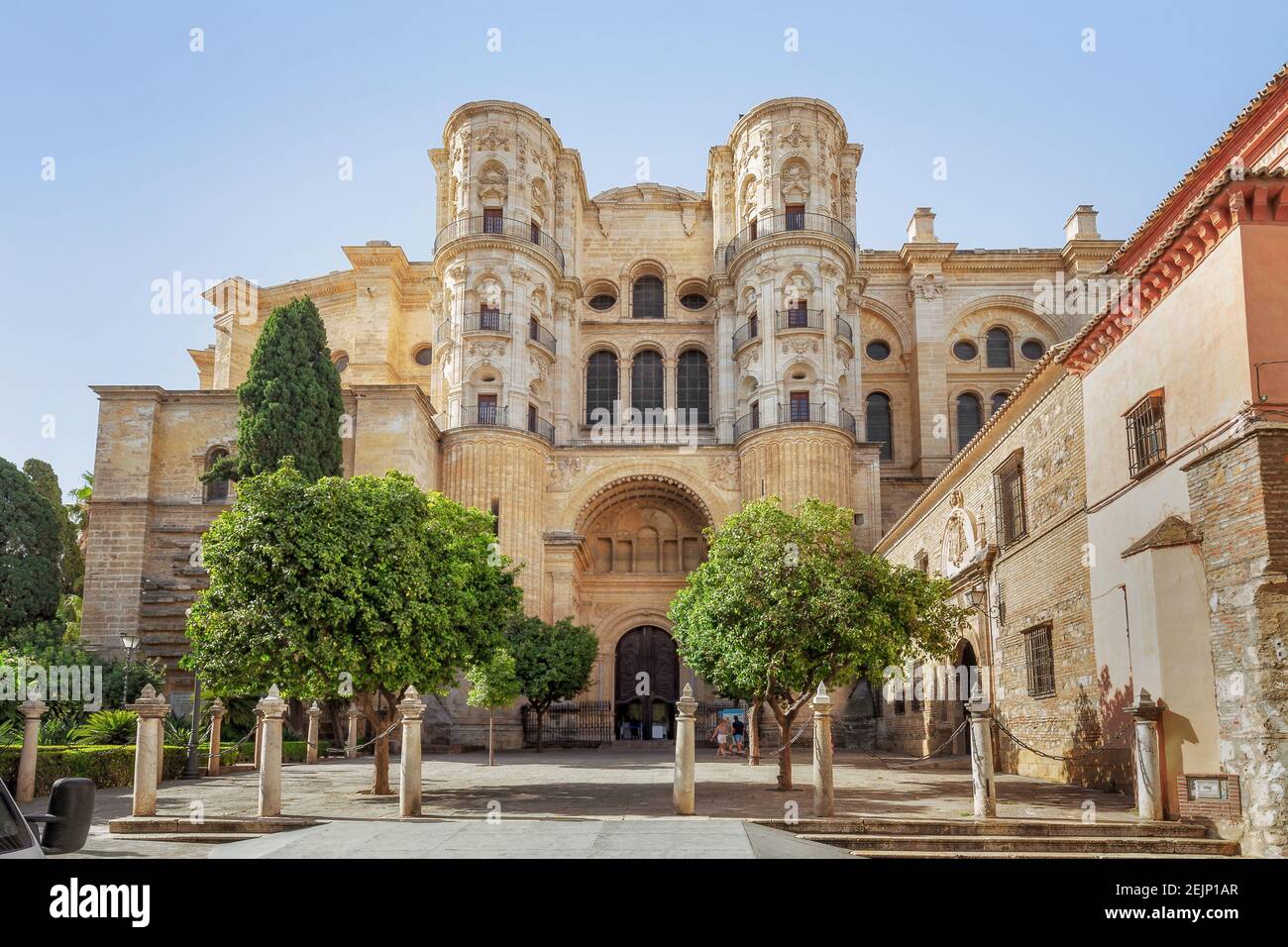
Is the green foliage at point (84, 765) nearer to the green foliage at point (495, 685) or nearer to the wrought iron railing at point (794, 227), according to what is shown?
the green foliage at point (495, 685)

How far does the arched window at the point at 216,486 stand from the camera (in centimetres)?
3325

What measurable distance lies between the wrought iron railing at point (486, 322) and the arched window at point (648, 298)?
23.9ft

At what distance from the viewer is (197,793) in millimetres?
16828

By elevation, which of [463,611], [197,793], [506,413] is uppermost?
[506,413]

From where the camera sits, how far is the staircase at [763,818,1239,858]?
10.9 m

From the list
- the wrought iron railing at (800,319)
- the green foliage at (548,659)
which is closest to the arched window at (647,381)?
the wrought iron railing at (800,319)

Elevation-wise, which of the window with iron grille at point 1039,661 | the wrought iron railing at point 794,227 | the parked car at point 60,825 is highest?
the wrought iron railing at point 794,227

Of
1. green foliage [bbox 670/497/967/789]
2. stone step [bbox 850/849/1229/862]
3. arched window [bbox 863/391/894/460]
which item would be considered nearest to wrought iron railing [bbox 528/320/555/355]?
arched window [bbox 863/391/894/460]

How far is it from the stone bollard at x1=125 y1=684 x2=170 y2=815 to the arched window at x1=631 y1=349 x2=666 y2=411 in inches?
1176

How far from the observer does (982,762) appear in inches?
486

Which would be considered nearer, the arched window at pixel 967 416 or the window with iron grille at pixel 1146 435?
the window with iron grille at pixel 1146 435
